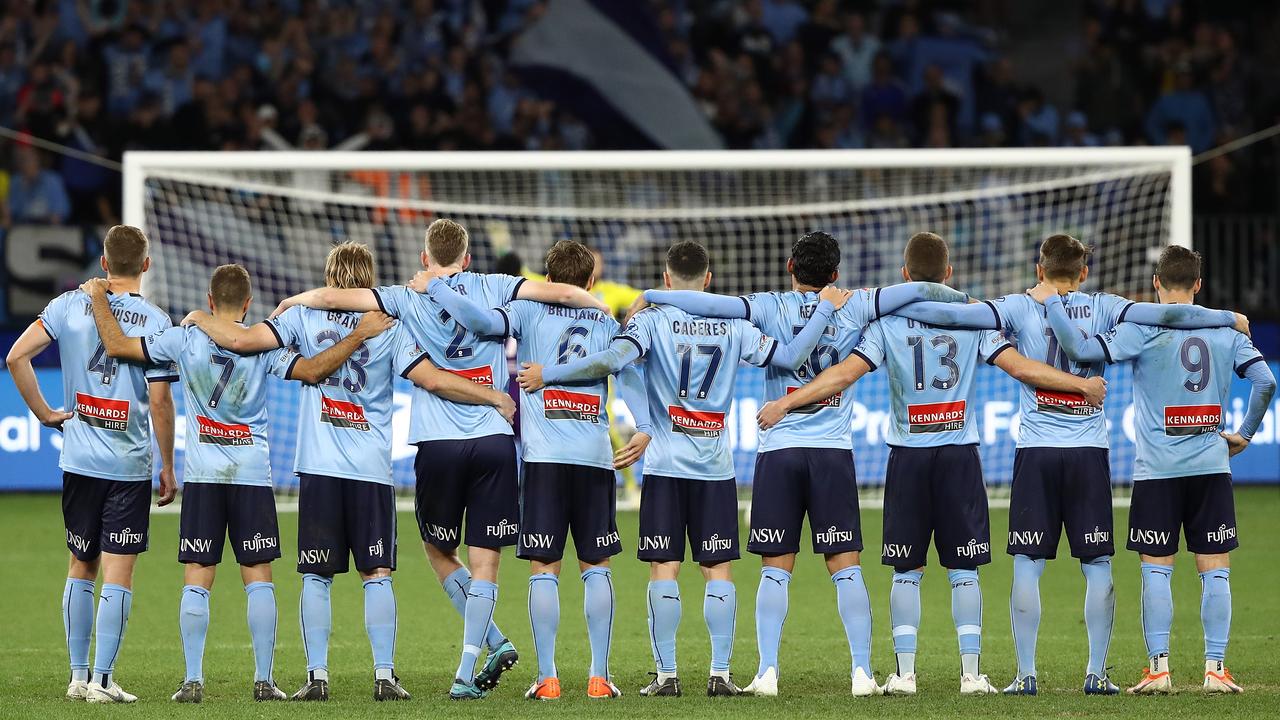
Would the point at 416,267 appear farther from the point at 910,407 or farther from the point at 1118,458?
the point at 910,407

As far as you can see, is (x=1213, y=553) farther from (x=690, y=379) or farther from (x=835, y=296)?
(x=690, y=379)

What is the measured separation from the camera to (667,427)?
7.33 meters

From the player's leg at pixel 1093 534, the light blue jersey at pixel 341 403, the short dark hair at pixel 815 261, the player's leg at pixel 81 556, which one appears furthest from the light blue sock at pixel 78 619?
the player's leg at pixel 1093 534

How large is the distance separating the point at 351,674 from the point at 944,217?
1107cm

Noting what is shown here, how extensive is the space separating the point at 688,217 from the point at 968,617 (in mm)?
9894

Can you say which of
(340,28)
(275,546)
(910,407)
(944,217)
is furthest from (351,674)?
(340,28)

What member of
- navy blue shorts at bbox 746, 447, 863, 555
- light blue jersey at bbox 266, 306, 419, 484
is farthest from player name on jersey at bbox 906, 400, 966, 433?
light blue jersey at bbox 266, 306, 419, 484

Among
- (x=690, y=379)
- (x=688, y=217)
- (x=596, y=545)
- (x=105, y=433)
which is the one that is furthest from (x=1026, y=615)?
(x=688, y=217)

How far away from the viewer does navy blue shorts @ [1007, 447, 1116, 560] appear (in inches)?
285

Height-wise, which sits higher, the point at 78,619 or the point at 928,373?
the point at 928,373

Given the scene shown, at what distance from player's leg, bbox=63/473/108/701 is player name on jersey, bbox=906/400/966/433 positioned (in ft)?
11.7

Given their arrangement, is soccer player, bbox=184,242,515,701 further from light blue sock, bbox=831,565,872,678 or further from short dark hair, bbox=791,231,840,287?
light blue sock, bbox=831,565,872,678

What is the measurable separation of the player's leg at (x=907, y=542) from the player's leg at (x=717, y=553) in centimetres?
68

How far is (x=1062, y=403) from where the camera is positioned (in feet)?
23.8
